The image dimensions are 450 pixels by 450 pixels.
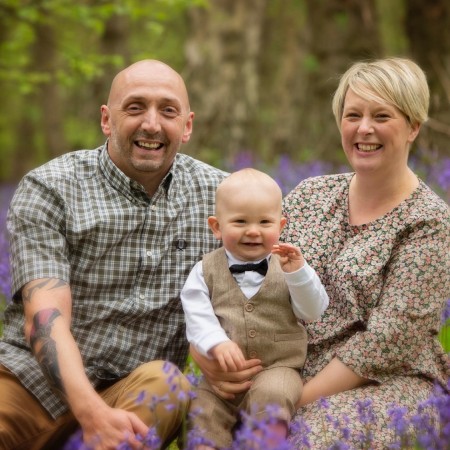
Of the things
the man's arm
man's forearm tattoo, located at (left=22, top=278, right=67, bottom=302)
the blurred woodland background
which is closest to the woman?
the man's arm

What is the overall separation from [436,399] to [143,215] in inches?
65.8

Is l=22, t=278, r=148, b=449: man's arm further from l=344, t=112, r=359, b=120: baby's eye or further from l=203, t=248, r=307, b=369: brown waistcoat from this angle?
l=344, t=112, r=359, b=120: baby's eye

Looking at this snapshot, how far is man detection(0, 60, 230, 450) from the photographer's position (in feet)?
13.0

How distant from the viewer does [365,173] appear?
4254 mm

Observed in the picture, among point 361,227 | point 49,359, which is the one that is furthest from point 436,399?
point 49,359

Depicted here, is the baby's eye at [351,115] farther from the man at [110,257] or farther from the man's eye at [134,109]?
the man's eye at [134,109]

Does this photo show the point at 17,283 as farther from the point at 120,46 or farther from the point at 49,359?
the point at 120,46

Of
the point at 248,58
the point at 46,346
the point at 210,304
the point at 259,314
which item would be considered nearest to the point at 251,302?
the point at 259,314

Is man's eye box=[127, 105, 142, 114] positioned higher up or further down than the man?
higher up

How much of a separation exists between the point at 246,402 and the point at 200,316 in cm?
41

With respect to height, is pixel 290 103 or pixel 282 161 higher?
pixel 290 103

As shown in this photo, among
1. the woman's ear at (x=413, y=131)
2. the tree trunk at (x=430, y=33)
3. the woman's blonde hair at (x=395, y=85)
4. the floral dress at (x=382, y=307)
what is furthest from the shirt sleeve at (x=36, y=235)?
the tree trunk at (x=430, y=33)

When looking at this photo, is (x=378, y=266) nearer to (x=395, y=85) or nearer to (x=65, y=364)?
(x=395, y=85)

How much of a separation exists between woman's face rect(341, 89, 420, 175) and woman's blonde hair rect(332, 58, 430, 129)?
0.03 m
